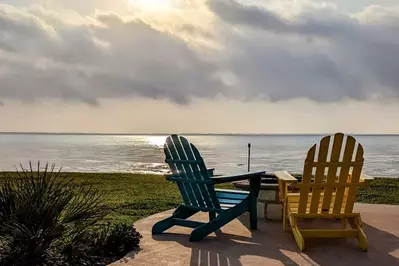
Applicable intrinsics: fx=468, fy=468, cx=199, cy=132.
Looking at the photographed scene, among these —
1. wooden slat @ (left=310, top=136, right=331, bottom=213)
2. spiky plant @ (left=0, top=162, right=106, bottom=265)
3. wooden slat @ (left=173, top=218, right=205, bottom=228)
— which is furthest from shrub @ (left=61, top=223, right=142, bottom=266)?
wooden slat @ (left=310, top=136, right=331, bottom=213)

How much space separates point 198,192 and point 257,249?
2.73 feet

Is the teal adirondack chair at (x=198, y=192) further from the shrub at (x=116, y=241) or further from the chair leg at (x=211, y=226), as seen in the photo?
the shrub at (x=116, y=241)

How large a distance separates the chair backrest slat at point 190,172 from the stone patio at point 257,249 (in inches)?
15.1

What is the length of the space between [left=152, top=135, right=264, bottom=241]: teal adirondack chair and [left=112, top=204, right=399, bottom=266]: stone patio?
131 mm

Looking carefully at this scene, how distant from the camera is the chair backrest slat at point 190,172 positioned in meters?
4.59

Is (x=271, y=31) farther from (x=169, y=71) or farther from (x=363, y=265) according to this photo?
(x=363, y=265)

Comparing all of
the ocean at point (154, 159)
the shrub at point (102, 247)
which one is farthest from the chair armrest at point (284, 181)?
the ocean at point (154, 159)

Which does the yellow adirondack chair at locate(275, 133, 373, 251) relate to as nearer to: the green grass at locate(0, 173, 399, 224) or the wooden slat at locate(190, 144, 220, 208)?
the wooden slat at locate(190, 144, 220, 208)

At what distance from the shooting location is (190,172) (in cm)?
467

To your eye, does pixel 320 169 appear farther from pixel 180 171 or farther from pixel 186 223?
pixel 186 223

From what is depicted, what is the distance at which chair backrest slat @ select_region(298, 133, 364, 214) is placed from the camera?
4.42m

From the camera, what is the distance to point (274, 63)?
12.7m

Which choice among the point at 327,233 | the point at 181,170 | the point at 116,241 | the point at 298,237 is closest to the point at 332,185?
the point at 327,233

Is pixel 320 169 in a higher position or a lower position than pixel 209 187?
higher
